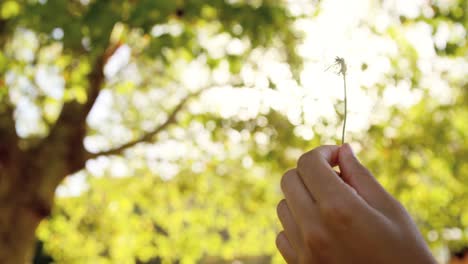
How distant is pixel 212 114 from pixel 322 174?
6645 millimetres

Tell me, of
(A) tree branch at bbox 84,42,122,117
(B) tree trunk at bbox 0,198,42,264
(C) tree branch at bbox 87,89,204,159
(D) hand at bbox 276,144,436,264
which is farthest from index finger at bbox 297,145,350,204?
(C) tree branch at bbox 87,89,204,159

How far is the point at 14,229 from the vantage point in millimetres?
7113

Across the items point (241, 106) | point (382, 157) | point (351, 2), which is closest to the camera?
point (351, 2)

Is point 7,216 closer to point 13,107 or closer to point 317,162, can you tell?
point 13,107

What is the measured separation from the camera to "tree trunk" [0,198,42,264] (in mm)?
7082

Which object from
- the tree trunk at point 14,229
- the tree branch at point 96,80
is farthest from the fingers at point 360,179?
the tree trunk at point 14,229

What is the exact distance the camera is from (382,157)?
25.1 ft

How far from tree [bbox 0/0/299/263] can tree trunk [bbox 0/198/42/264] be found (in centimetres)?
1

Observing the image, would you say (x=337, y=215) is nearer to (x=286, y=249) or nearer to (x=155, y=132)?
(x=286, y=249)

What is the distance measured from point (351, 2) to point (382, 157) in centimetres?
305

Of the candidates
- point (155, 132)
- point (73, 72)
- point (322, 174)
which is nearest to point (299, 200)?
point (322, 174)

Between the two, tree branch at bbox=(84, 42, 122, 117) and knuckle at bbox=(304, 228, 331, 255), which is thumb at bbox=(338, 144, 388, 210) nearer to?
knuckle at bbox=(304, 228, 331, 255)

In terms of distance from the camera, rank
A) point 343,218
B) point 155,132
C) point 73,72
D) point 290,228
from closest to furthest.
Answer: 1. point 343,218
2. point 290,228
3. point 73,72
4. point 155,132

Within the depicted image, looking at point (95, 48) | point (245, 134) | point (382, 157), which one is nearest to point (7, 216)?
point (245, 134)
